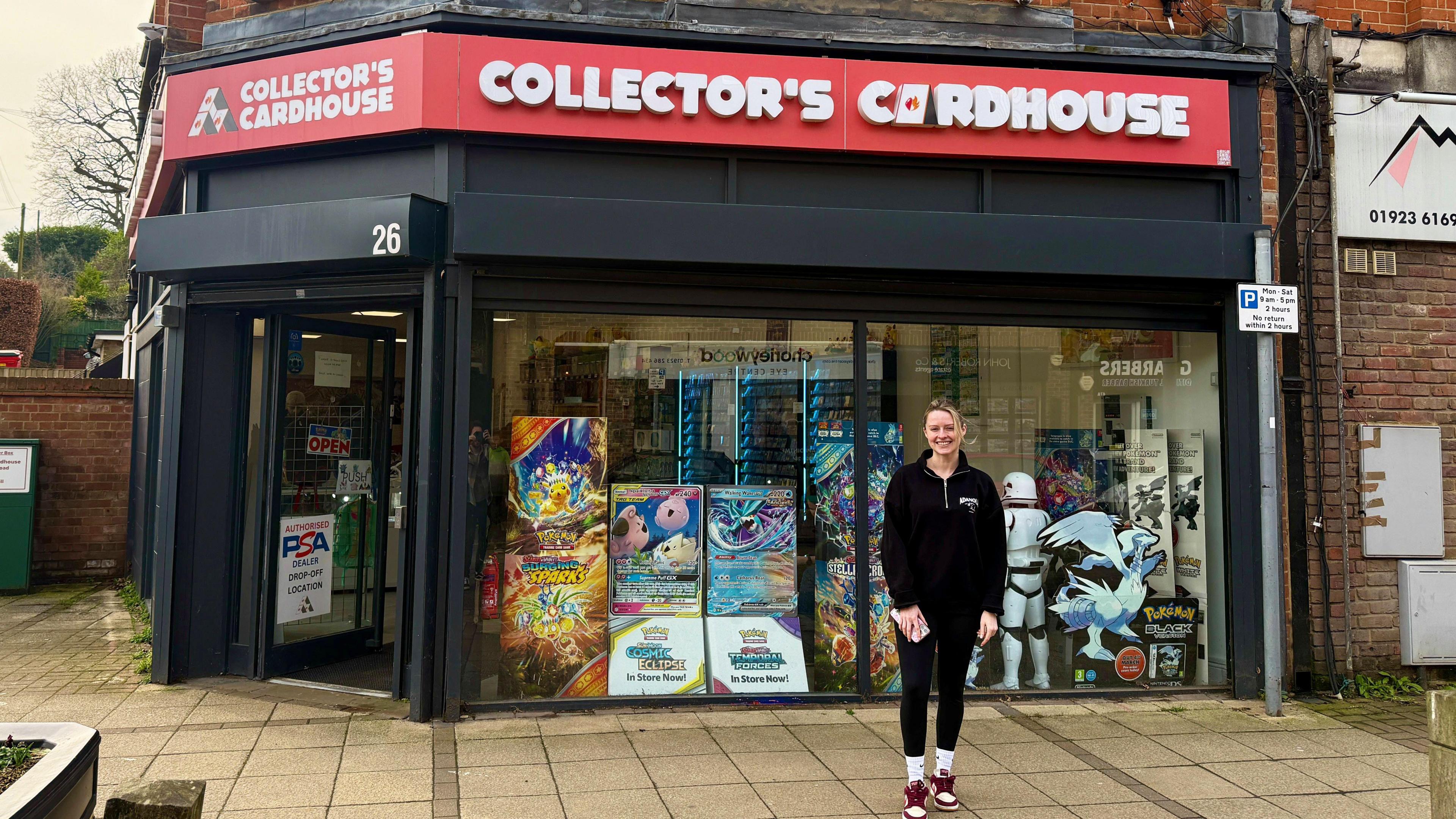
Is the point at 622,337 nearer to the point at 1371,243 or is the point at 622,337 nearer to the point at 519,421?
the point at 519,421

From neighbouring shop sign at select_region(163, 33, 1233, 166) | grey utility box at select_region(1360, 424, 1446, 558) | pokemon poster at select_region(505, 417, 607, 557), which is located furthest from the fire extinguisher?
grey utility box at select_region(1360, 424, 1446, 558)

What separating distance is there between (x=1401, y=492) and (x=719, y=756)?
488 cm

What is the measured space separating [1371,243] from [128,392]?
11377 millimetres

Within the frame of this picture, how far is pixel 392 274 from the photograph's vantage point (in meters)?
5.81

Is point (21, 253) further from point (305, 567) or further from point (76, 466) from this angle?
point (305, 567)

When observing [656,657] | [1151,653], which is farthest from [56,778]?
[1151,653]

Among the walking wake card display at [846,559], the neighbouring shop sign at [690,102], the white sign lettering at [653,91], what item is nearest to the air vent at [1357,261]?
the neighbouring shop sign at [690,102]

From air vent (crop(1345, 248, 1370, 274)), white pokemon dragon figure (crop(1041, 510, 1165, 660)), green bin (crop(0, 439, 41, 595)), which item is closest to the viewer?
white pokemon dragon figure (crop(1041, 510, 1165, 660))

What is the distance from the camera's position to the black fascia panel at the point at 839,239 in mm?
5500

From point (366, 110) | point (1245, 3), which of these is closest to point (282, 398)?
point (366, 110)

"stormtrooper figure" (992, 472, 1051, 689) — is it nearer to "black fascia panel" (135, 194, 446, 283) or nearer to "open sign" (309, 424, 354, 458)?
"black fascia panel" (135, 194, 446, 283)

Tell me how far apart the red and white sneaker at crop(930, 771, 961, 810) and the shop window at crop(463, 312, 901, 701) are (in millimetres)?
1830

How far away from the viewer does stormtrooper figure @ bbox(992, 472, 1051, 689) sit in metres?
6.29

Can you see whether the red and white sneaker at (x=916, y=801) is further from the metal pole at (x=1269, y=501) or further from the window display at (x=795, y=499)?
the metal pole at (x=1269, y=501)
